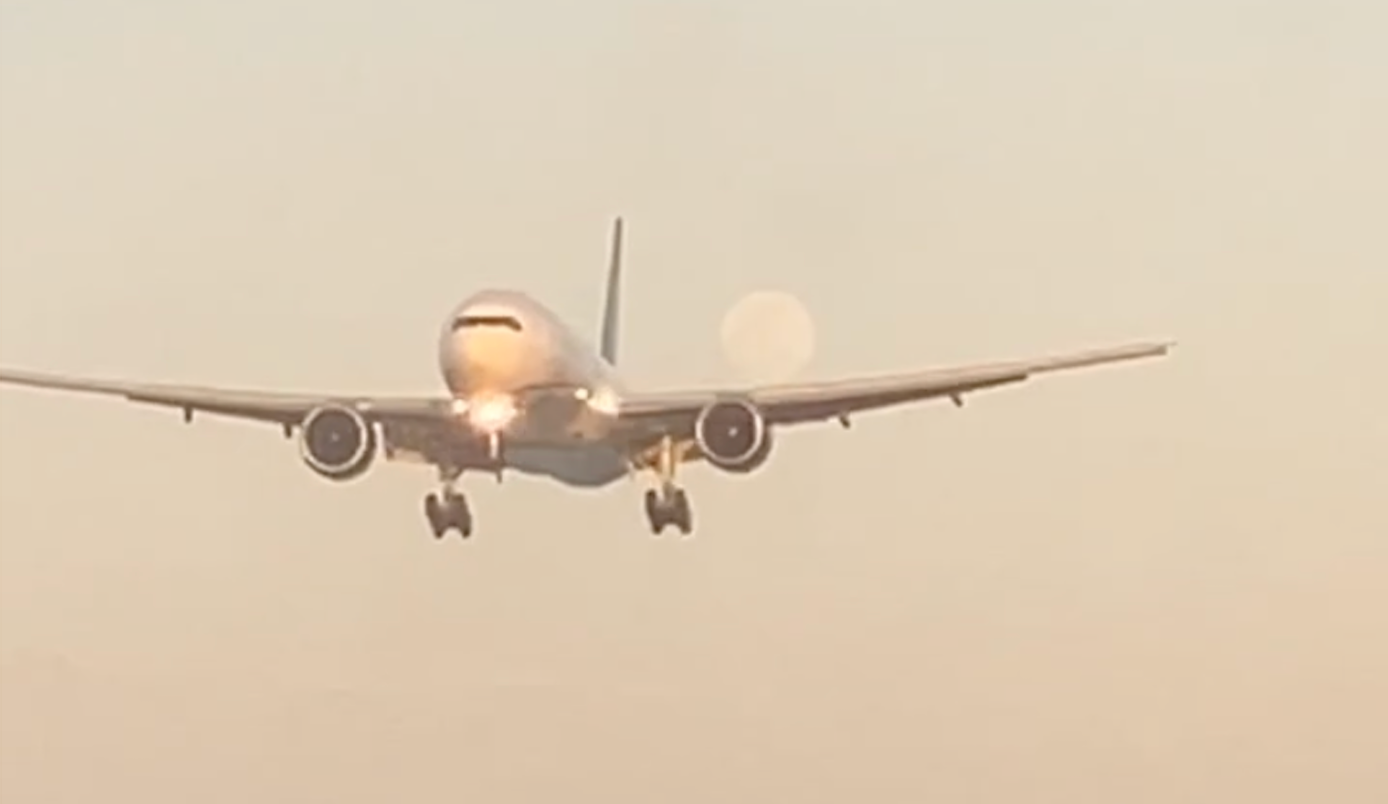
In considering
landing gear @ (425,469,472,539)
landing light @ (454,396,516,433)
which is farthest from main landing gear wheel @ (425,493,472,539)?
landing light @ (454,396,516,433)

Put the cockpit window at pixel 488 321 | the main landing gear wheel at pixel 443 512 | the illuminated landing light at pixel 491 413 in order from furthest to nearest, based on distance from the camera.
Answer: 1. the main landing gear wheel at pixel 443 512
2. the cockpit window at pixel 488 321
3. the illuminated landing light at pixel 491 413

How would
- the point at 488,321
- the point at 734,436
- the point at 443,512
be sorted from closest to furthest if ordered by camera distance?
1. the point at 488,321
2. the point at 734,436
3. the point at 443,512

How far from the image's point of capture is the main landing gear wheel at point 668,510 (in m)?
37.1

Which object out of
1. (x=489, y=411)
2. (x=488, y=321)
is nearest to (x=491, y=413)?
(x=489, y=411)

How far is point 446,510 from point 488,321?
3.56 m

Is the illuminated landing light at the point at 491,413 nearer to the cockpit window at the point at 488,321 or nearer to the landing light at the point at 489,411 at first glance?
the landing light at the point at 489,411

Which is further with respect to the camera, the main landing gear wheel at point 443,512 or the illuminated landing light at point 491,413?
the main landing gear wheel at point 443,512

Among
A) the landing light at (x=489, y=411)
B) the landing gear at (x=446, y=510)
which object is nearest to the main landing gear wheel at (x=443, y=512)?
the landing gear at (x=446, y=510)

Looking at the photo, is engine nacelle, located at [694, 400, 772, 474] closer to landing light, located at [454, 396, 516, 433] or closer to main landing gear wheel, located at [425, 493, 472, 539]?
landing light, located at [454, 396, 516, 433]

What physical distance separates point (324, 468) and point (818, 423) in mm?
6614

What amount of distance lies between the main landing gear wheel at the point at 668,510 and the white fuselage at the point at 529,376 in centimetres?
93

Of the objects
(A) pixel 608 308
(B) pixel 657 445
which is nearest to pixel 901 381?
(B) pixel 657 445

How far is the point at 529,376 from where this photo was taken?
34812 millimetres

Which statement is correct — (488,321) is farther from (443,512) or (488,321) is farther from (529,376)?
(443,512)
